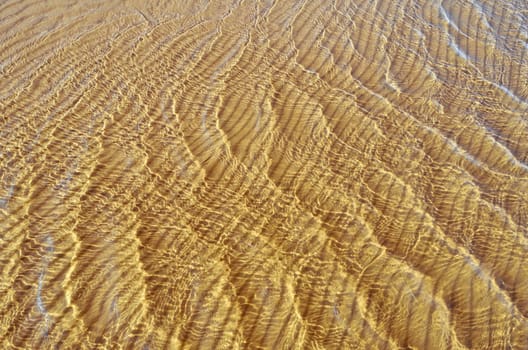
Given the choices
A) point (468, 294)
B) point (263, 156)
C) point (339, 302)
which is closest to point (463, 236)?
point (468, 294)

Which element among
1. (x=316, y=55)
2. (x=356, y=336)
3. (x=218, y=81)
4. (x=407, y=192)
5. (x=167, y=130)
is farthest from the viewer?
(x=316, y=55)

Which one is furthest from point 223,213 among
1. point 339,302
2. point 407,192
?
point 407,192

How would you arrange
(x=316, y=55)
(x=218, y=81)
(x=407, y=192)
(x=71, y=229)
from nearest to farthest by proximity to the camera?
(x=71, y=229) → (x=407, y=192) → (x=218, y=81) → (x=316, y=55)

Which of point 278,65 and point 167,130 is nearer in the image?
point 167,130

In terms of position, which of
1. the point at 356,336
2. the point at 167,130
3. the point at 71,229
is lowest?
the point at 356,336

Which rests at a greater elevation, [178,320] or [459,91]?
[459,91]

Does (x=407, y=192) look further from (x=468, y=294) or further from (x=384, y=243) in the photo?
(x=468, y=294)

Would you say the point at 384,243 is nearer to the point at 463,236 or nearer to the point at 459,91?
the point at 463,236
